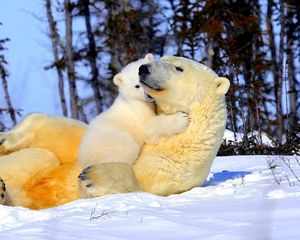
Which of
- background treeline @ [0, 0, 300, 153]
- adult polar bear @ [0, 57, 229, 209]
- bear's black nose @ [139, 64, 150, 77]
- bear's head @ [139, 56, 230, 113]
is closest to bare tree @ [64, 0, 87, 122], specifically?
background treeline @ [0, 0, 300, 153]

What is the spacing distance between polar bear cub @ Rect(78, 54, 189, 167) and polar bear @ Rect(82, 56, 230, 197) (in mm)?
76

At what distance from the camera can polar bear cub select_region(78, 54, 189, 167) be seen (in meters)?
5.24

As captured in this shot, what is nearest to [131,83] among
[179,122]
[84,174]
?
[179,122]

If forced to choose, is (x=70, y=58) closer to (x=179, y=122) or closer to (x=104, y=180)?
(x=179, y=122)

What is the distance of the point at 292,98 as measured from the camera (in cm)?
2608

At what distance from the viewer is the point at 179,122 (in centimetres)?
534

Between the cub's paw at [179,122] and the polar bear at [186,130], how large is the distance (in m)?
0.04

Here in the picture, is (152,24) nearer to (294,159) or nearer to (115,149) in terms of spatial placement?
(294,159)

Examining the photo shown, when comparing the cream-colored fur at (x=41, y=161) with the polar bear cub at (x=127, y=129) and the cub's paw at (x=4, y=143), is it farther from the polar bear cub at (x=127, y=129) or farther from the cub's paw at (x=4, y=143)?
the polar bear cub at (x=127, y=129)

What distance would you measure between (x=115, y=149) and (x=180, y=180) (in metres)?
0.55

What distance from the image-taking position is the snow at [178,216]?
3.63 m

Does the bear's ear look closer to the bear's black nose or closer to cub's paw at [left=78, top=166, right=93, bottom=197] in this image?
the bear's black nose

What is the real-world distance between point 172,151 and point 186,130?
7.6 inches

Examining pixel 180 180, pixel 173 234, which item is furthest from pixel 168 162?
pixel 173 234
